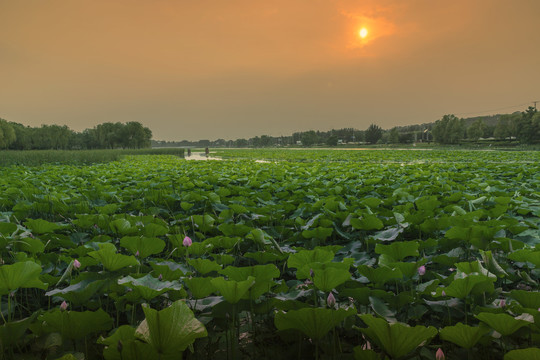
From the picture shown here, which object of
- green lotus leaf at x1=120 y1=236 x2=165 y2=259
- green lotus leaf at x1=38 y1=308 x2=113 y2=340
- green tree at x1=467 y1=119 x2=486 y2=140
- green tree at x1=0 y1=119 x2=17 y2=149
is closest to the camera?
green lotus leaf at x1=38 y1=308 x2=113 y2=340

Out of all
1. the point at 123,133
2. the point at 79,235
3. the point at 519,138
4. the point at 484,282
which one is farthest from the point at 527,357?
the point at 123,133

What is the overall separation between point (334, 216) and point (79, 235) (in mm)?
1985

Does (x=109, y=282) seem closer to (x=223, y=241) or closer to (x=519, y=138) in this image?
(x=223, y=241)

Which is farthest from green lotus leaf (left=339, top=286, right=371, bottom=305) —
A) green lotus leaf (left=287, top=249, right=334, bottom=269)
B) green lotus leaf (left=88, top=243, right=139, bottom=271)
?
green lotus leaf (left=88, top=243, right=139, bottom=271)

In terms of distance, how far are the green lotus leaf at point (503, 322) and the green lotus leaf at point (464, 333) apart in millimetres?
43

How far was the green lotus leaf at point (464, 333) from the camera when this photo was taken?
1012 millimetres

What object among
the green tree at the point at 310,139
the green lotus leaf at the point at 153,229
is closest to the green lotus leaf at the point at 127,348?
the green lotus leaf at the point at 153,229

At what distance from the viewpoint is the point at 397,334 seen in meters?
0.97

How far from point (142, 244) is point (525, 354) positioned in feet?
4.92

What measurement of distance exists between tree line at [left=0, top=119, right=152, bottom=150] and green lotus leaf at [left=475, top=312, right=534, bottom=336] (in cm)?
7581

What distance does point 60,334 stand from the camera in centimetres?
124

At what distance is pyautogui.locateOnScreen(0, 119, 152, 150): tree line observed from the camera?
73438 millimetres

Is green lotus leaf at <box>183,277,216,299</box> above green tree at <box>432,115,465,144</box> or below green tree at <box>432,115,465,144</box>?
below

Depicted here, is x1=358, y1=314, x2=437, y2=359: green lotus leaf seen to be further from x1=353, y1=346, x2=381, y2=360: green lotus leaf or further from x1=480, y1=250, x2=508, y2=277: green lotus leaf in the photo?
x1=480, y1=250, x2=508, y2=277: green lotus leaf
